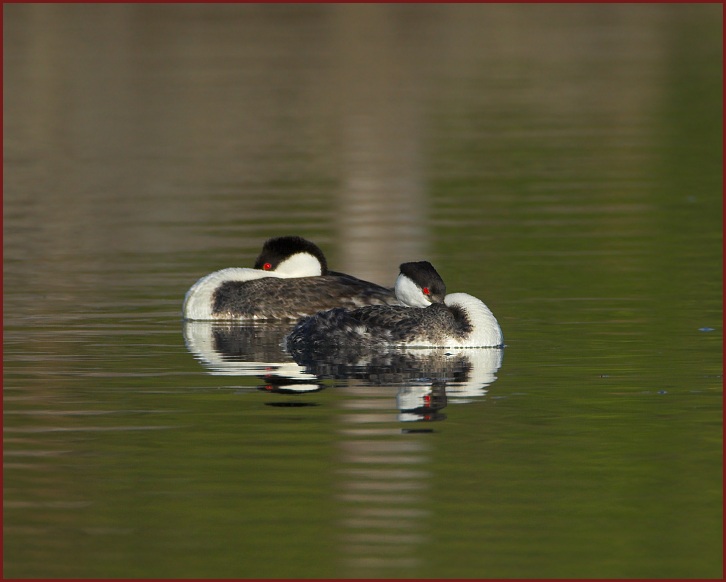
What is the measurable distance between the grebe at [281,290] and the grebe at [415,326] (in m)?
1.60

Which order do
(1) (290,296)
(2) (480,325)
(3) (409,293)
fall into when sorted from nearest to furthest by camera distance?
(2) (480,325) → (3) (409,293) → (1) (290,296)

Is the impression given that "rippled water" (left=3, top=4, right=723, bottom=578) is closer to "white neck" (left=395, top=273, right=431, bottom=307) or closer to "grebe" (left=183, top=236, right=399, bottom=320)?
"grebe" (left=183, top=236, right=399, bottom=320)

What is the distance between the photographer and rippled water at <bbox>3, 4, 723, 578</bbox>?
9.15 metres

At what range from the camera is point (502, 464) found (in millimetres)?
10391

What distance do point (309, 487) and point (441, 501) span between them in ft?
2.59

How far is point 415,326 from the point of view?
14438mm

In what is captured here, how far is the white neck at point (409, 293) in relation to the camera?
14.8 m

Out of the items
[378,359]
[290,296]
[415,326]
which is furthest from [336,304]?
[378,359]

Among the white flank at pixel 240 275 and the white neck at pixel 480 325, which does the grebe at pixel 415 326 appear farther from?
the white flank at pixel 240 275

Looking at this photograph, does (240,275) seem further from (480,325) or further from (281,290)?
(480,325)

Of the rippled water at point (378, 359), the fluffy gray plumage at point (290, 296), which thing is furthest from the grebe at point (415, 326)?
the fluffy gray plumage at point (290, 296)

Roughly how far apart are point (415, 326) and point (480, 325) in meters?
0.51

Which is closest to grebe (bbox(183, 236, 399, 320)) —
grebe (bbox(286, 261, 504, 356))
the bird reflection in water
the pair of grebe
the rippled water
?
the pair of grebe

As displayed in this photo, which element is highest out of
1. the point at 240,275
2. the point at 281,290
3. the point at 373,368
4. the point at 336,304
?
the point at 240,275
